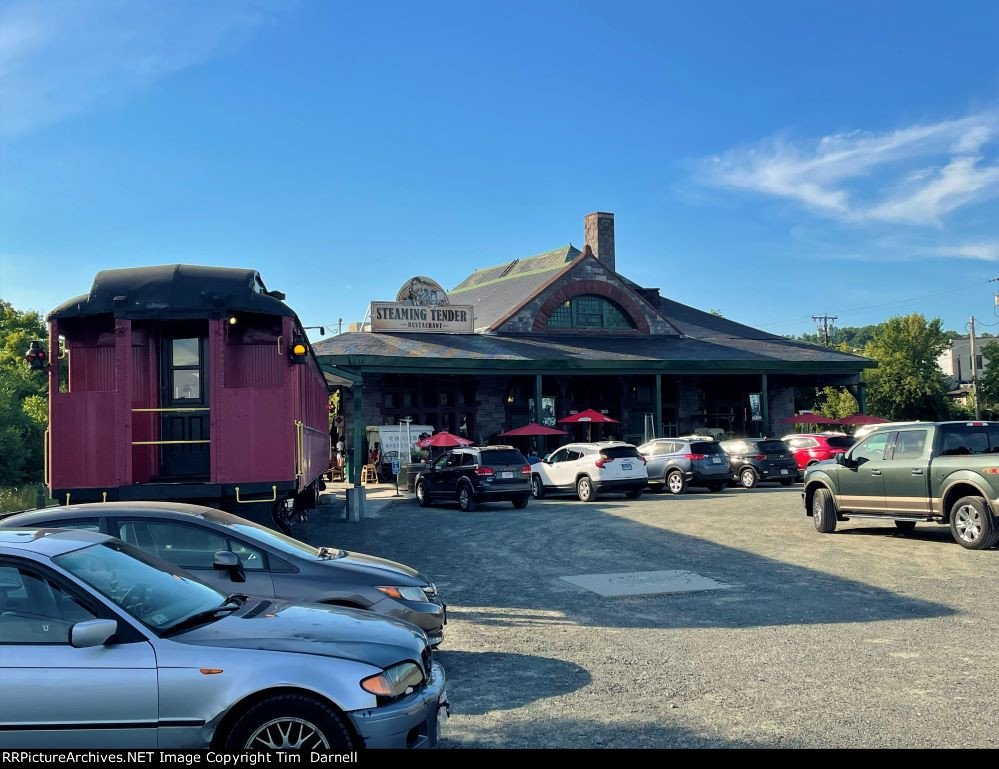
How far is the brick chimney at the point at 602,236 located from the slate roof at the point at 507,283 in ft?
9.57

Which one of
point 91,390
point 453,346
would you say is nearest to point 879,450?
point 91,390

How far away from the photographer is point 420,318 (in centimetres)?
3403

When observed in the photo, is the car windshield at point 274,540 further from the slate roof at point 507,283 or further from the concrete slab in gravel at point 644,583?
the slate roof at point 507,283

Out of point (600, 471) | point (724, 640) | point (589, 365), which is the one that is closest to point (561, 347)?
point (589, 365)

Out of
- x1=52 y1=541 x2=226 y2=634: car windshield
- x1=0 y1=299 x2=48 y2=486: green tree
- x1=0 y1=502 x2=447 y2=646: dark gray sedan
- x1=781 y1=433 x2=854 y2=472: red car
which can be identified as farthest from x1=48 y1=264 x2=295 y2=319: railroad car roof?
x1=781 y1=433 x2=854 y2=472: red car

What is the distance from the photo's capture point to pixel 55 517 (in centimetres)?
716

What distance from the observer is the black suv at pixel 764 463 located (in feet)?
Result: 88.8

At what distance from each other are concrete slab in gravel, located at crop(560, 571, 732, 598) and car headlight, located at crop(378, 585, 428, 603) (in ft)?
A: 11.3

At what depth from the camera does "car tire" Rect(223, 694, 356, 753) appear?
4.23m

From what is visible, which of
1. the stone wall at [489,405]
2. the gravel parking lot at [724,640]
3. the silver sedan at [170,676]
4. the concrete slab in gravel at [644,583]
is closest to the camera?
the silver sedan at [170,676]

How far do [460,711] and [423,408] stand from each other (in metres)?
27.5

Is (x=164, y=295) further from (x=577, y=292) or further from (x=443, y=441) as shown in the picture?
(x=577, y=292)

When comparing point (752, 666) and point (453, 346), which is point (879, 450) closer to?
point (752, 666)

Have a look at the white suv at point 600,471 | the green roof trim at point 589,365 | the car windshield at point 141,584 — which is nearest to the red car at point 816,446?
the green roof trim at point 589,365
